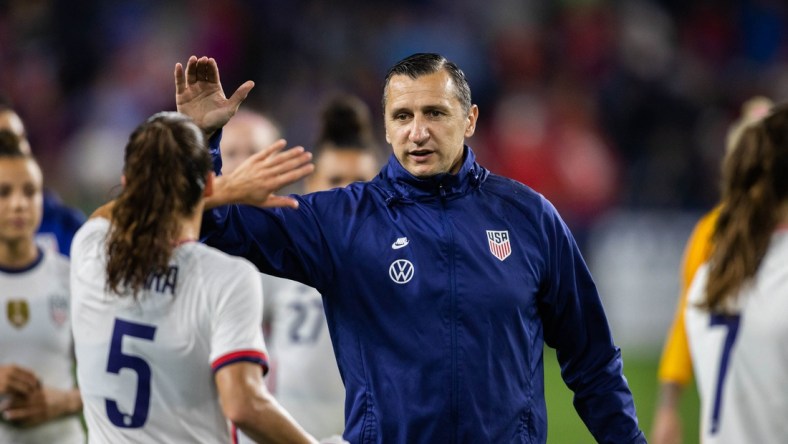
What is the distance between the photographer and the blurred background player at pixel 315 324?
602cm

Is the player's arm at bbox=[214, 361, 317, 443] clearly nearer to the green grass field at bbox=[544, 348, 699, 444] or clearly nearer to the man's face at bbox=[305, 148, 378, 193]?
the man's face at bbox=[305, 148, 378, 193]

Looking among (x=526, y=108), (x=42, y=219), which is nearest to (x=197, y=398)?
(x=42, y=219)

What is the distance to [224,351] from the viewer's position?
11.7 feet

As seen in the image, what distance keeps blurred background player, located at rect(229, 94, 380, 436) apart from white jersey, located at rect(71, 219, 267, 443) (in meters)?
2.32

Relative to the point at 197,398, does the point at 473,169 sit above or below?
above

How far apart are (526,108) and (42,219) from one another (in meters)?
8.72

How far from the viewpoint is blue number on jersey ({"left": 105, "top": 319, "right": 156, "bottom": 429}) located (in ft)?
11.9

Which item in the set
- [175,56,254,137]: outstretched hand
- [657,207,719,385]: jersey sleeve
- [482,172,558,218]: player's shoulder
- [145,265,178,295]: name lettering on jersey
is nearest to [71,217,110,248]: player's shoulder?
[145,265,178,295]: name lettering on jersey

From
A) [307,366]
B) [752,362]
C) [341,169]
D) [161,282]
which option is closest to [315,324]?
[307,366]

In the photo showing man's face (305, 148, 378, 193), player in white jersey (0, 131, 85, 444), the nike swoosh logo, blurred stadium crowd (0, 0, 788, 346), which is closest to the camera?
the nike swoosh logo

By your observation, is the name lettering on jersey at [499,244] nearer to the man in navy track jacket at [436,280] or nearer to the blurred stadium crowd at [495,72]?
the man in navy track jacket at [436,280]

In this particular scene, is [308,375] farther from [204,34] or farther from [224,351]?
[204,34]

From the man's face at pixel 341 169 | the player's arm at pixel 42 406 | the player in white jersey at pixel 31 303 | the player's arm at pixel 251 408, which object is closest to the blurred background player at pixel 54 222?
the player in white jersey at pixel 31 303

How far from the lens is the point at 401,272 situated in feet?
13.3
